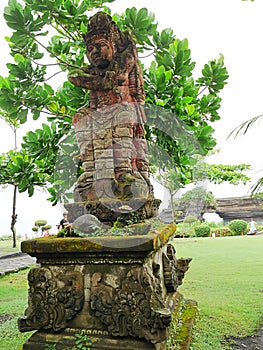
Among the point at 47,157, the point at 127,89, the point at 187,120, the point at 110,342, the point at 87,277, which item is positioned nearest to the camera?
the point at 110,342

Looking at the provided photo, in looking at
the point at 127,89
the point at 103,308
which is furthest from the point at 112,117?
the point at 103,308

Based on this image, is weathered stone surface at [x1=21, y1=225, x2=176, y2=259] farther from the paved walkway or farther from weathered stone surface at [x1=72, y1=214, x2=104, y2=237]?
the paved walkway

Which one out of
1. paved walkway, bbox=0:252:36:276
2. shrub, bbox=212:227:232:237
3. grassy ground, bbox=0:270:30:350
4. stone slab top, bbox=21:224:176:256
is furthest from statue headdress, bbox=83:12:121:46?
shrub, bbox=212:227:232:237

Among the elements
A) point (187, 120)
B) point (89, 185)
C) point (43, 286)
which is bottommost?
point (43, 286)

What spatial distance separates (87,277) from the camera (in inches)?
94.9

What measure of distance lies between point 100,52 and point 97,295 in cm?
235

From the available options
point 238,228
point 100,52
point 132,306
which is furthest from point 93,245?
point 238,228

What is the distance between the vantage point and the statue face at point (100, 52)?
10.8 feet

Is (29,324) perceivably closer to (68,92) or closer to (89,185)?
(89,185)

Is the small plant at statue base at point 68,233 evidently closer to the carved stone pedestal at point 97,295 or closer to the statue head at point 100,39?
the carved stone pedestal at point 97,295

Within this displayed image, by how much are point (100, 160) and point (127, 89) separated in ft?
2.84

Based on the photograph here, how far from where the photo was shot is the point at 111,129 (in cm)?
324

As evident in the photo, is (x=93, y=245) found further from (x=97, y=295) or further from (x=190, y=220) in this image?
(x=190, y=220)

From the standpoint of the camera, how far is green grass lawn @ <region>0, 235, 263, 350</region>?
10.3 feet
